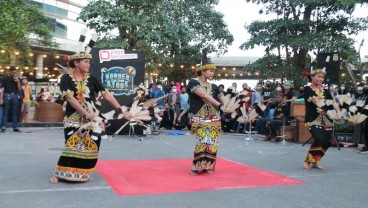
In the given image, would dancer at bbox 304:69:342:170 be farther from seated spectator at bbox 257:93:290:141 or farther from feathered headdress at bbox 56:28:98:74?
seated spectator at bbox 257:93:290:141

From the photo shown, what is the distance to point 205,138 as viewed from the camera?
243 inches

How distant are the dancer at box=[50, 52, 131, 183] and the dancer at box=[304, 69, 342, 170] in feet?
10.3

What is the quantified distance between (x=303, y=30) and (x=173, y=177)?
13.1m

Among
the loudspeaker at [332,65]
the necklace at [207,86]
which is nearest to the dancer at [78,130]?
the necklace at [207,86]

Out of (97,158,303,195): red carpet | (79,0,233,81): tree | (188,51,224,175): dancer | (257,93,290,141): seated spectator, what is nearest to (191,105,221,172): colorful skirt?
(188,51,224,175): dancer

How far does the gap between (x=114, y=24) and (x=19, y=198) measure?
505 inches

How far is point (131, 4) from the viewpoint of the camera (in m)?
17.2

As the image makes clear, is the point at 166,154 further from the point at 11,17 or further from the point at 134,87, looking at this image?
the point at 11,17

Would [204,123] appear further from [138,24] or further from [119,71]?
[138,24]

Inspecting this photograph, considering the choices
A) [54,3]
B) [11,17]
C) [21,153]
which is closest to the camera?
[21,153]

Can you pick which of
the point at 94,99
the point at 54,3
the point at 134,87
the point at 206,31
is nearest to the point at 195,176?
the point at 94,99

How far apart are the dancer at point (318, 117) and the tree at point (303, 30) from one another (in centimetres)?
990

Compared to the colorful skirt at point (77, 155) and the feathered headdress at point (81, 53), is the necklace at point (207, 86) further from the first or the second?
the colorful skirt at point (77, 155)

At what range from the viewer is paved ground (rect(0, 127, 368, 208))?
15.0ft
